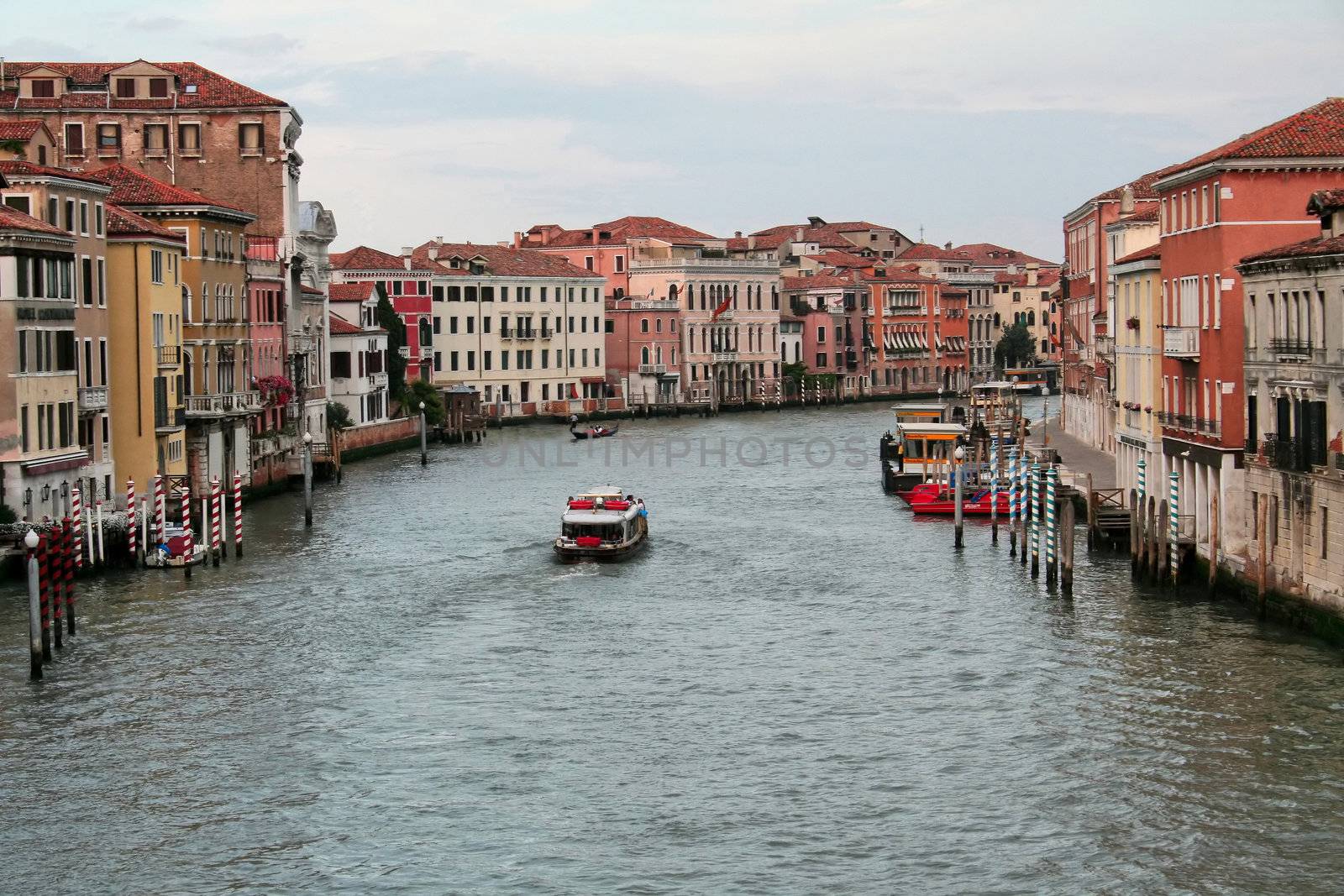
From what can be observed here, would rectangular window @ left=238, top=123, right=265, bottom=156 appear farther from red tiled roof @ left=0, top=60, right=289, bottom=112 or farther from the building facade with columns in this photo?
the building facade with columns

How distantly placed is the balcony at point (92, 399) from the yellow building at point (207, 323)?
19.1 ft

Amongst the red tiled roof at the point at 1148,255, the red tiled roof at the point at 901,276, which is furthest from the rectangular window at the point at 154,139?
the red tiled roof at the point at 901,276

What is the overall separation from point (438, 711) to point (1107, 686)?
7164mm

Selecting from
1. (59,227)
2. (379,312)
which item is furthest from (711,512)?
(379,312)

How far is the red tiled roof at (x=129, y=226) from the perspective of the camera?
36594mm

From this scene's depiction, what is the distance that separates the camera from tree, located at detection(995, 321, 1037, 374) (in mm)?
116625

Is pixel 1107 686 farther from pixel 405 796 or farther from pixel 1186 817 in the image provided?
pixel 405 796

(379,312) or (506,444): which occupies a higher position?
(379,312)

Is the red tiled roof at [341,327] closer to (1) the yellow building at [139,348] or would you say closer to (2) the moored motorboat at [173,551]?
(1) the yellow building at [139,348]

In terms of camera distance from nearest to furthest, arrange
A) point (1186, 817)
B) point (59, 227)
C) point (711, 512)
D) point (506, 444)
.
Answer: point (1186, 817)
point (59, 227)
point (711, 512)
point (506, 444)

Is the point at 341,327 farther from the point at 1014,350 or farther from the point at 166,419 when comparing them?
the point at 1014,350

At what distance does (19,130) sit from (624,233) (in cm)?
5229

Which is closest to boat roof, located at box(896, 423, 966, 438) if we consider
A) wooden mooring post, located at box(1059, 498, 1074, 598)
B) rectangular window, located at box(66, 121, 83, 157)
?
wooden mooring post, located at box(1059, 498, 1074, 598)

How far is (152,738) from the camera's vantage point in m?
20.7
